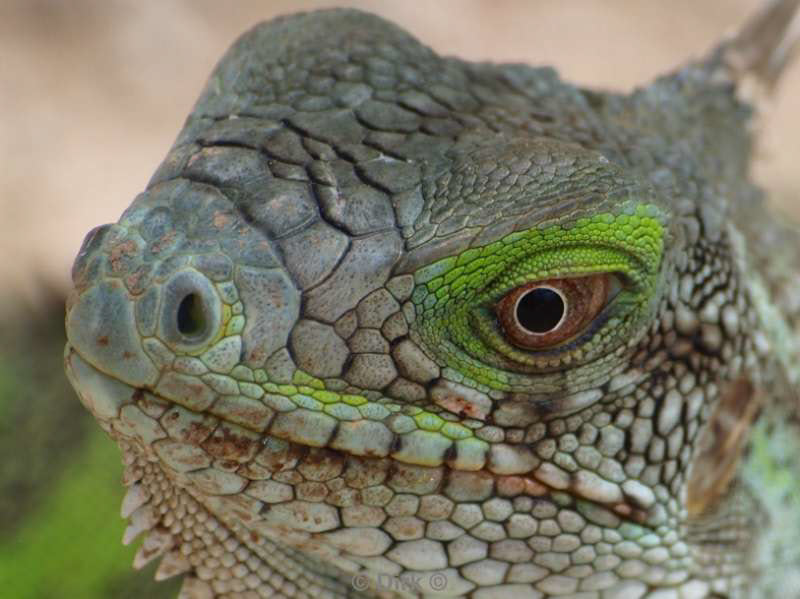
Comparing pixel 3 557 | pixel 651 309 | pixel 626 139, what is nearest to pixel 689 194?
pixel 626 139

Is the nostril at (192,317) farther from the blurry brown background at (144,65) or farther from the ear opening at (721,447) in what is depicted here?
the blurry brown background at (144,65)

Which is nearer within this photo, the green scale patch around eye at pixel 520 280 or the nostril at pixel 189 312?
the nostril at pixel 189 312

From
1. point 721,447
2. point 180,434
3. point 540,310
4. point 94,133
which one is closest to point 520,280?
point 540,310

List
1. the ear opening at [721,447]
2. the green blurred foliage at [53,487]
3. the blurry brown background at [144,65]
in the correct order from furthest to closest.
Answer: the blurry brown background at [144,65], the green blurred foliage at [53,487], the ear opening at [721,447]

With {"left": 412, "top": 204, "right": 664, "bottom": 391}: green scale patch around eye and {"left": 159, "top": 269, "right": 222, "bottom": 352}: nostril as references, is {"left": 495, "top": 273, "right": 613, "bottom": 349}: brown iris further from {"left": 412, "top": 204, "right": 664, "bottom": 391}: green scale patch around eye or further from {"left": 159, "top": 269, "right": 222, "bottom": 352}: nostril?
{"left": 159, "top": 269, "right": 222, "bottom": 352}: nostril

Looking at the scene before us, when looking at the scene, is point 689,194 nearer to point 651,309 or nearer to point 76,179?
point 651,309

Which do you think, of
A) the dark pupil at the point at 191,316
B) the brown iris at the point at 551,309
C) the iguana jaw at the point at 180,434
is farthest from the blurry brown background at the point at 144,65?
the brown iris at the point at 551,309
